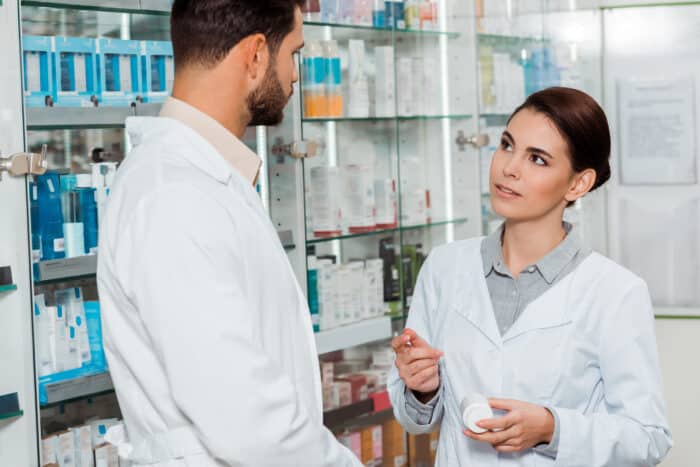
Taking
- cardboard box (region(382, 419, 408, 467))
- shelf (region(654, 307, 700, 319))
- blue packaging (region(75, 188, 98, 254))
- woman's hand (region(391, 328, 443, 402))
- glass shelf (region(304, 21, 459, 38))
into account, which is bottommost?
cardboard box (region(382, 419, 408, 467))

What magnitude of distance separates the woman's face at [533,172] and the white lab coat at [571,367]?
169 mm

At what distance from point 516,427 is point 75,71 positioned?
192 cm

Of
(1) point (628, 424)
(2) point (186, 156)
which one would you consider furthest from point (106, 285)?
(1) point (628, 424)

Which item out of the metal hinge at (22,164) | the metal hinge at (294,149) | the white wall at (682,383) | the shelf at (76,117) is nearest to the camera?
the metal hinge at (22,164)

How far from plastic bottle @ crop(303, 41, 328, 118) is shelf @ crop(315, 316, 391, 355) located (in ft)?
2.96

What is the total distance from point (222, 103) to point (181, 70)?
0.10 metres

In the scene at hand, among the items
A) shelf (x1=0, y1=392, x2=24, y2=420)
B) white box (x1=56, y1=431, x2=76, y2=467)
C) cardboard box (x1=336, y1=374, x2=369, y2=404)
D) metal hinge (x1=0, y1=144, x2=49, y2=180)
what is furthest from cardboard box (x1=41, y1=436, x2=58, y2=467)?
cardboard box (x1=336, y1=374, x2=369, y2=404)

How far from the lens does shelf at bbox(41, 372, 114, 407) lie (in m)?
2.91

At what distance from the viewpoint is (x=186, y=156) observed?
1562 mm

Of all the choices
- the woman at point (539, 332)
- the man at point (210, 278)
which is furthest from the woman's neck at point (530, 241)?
the man at point (210, 278)

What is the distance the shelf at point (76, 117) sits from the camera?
2.85 m

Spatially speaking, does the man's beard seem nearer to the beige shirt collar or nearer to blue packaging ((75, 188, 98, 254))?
the beige shirt collar

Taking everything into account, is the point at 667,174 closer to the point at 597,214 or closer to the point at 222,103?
the point at 597,214

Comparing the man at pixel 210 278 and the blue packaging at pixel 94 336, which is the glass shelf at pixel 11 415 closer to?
the blue packaging at pixel 94 336
